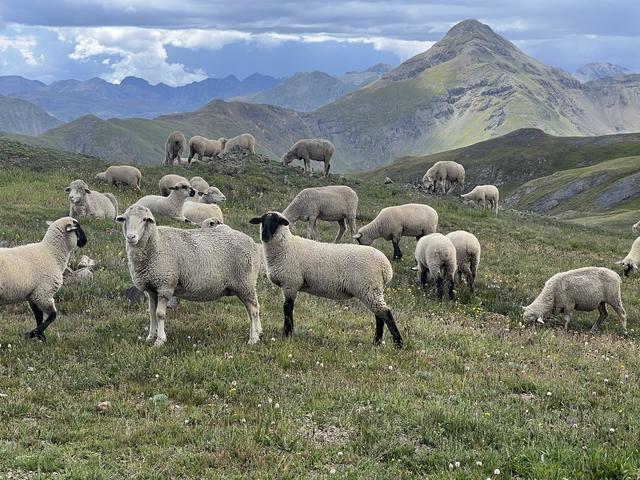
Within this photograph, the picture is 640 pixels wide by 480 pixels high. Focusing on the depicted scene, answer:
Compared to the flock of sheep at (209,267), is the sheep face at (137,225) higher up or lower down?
higher up

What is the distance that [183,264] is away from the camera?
12.4 metres

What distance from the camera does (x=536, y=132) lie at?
18850 cm

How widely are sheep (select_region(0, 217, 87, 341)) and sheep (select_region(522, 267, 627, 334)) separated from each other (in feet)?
40.1

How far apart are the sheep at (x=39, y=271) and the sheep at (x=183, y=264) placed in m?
1.58

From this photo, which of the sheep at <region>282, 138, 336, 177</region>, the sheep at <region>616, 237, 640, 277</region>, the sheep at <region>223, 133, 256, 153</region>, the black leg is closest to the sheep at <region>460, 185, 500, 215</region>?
the sheep at <region>282, 138, 336, 177</region>

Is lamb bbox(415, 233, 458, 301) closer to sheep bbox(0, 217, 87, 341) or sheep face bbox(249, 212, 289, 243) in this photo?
sheep face bbox(249, 212, 289, 243)

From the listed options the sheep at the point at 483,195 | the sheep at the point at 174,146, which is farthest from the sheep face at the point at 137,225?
the sheep at the point at 483,195

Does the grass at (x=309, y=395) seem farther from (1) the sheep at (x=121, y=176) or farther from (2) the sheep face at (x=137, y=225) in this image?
(1) the sheep at (x=121, y=176)

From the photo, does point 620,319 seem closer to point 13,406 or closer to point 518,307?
point 518,307

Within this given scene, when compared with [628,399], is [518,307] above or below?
below

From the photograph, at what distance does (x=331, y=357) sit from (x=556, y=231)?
29939 millimetres

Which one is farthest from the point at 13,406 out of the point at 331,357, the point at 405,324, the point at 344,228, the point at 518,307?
the point at 344,228

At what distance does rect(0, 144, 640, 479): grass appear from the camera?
24.5ft

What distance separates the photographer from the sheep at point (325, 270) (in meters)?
12.7
